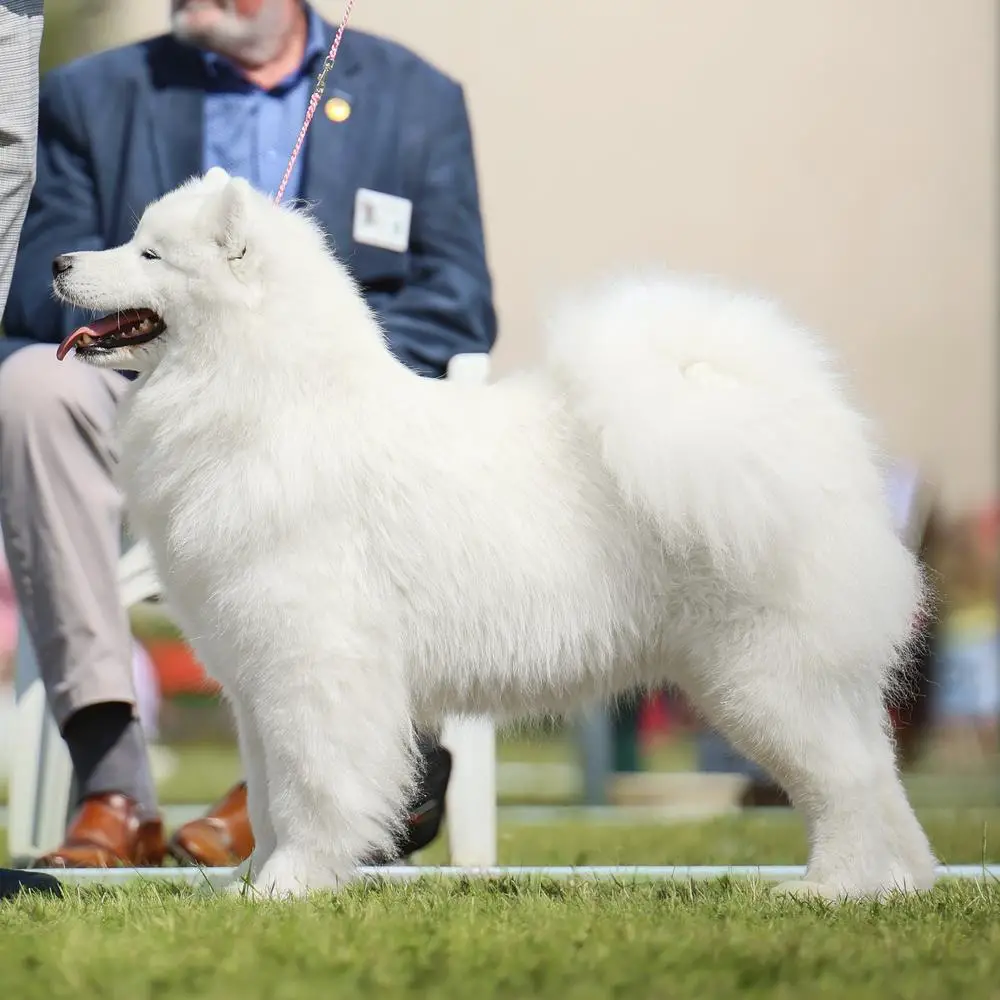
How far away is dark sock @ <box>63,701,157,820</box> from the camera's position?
12.2ft

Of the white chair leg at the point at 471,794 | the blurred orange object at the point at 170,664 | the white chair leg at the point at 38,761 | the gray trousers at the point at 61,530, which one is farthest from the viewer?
the blurred orange object at the point at 170,664

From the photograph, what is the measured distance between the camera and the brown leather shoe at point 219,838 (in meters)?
3.78

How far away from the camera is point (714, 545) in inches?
115

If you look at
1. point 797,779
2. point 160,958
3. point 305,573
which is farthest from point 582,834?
point 160,958

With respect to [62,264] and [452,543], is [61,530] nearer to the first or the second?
[62,264]

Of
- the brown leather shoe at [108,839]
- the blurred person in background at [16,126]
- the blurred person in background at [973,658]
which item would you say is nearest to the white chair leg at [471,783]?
the brown leather shoe at [108,839]

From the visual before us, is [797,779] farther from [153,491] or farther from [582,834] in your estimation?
[582,834]

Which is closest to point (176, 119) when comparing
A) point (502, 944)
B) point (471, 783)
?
point (471, 783)

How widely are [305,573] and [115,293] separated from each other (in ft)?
2.36

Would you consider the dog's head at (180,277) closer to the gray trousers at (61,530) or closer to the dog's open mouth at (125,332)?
the dog's open mouth at (125,332)

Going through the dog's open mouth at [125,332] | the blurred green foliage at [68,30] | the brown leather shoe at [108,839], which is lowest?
the brown leather shoe at [108,839]

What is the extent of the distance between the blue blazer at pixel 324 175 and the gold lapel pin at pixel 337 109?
0.8 inches

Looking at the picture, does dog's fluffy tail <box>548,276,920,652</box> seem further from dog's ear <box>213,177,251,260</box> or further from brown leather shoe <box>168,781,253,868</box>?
brown leather shoe <box>168,781,253,868</box>

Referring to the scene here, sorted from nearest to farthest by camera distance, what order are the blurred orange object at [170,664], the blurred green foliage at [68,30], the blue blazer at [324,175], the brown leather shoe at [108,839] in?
the brown leather shoe at [108,839], the blue blazer at [324,175], the blurred green foliage at [68,30], the blurred orange object at [170,664]
